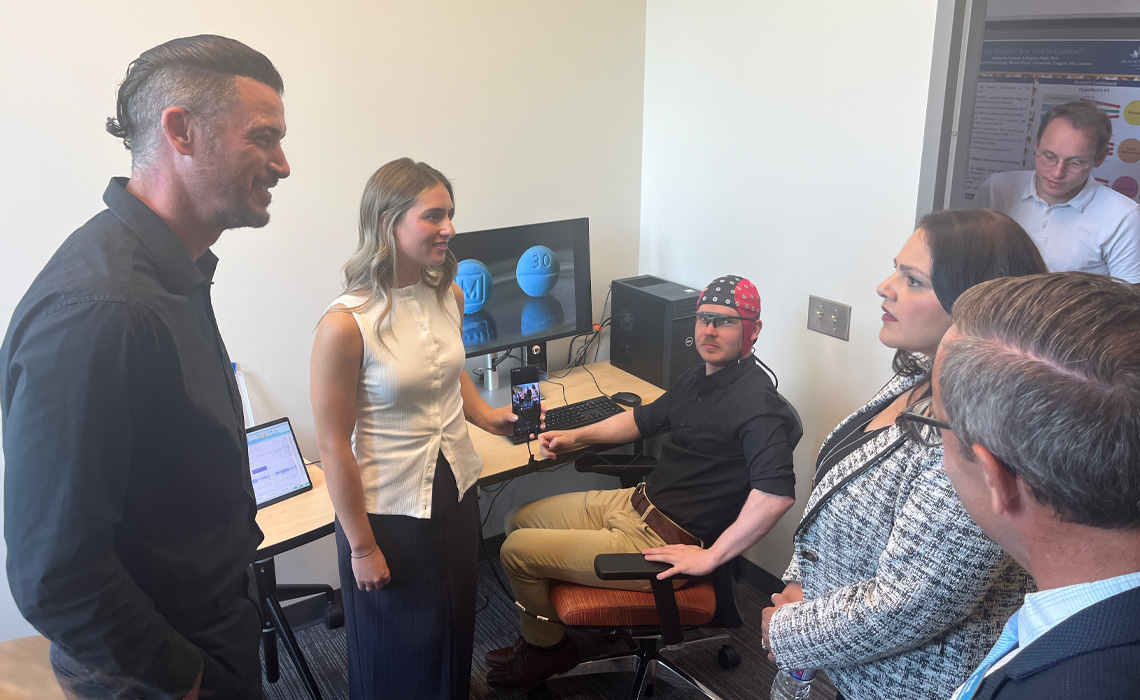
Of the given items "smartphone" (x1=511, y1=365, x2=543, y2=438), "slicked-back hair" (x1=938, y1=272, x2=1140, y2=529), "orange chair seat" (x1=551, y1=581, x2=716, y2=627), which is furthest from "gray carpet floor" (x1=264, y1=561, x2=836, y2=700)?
"slicked-back hair" (x1=938, y1=272, x2=1140, y2=529)

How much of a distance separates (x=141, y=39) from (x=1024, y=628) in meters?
2.44

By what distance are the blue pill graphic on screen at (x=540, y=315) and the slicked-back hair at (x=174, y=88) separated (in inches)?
64.0

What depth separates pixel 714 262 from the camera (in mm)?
2840

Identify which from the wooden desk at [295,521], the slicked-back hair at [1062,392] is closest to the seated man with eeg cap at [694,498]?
the wooden desk at [295,521]

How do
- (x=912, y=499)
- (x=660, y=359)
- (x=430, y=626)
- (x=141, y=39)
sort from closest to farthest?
(x=912, y=499)
(x=430, y=626)
(x=141, y=39)
(x=660, y=359)

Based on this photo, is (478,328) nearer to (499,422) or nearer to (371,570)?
(499,422)

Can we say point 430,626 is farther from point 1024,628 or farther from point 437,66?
point 437,66

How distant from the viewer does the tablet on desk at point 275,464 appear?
6.85 ft

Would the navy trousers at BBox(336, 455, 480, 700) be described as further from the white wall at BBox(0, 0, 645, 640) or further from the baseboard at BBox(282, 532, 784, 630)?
the white wall at BBox(0, 0, 645, 640)

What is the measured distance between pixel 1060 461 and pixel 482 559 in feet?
8.56

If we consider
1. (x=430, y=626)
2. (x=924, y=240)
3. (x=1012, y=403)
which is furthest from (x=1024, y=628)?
(x=430, y=626)

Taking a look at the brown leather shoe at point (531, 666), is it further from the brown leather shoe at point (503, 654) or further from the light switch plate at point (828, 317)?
the light switch plate at point (828, 317)

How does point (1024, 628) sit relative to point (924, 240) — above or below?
below

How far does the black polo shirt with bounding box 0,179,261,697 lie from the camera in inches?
36.4
